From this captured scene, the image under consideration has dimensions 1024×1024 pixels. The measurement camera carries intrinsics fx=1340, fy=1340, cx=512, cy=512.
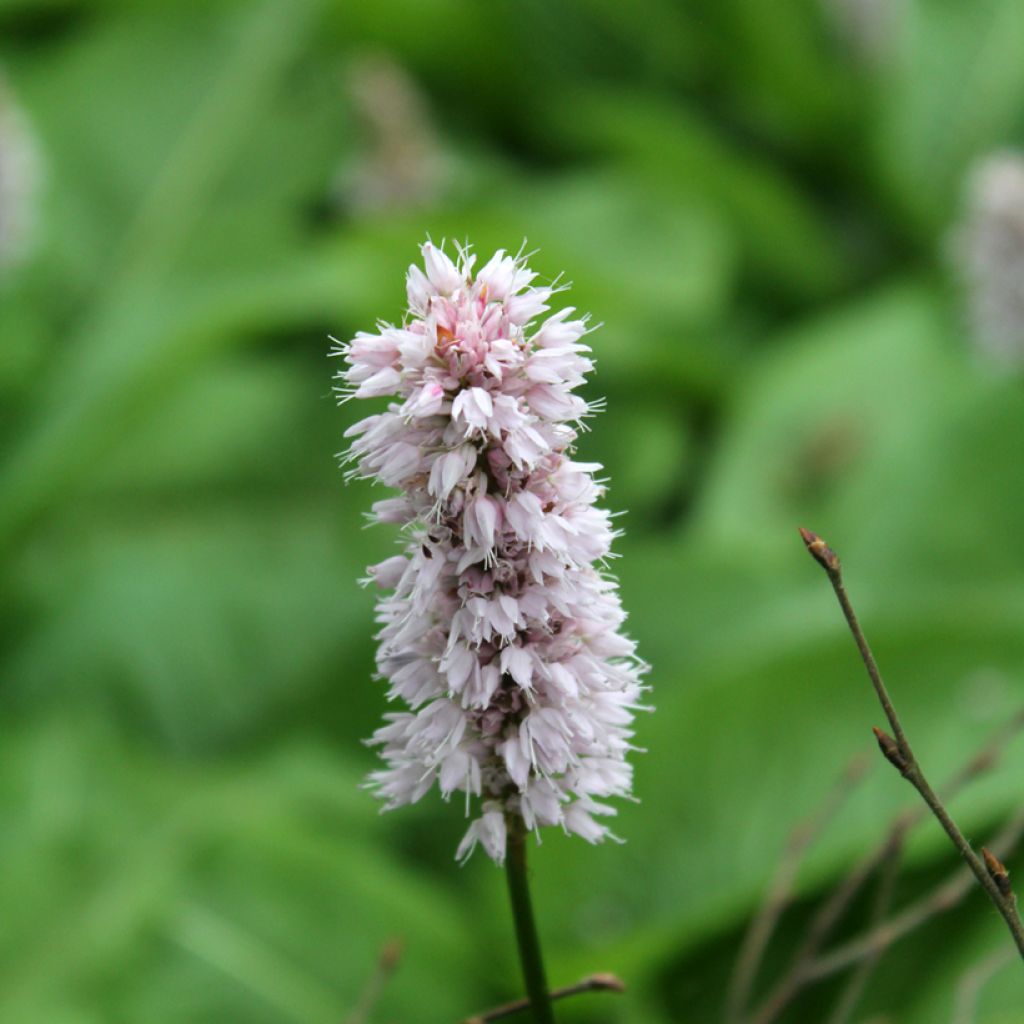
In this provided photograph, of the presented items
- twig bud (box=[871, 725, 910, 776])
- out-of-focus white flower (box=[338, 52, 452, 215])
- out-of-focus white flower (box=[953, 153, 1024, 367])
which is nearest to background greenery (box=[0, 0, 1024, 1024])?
out-of-focus white flower (box=[338, 52, 452, 215])

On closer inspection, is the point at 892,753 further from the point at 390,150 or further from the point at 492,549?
the point at 390,150

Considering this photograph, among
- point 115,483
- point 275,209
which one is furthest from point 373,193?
point 115,483

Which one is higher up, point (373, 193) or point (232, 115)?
point (232, 115)

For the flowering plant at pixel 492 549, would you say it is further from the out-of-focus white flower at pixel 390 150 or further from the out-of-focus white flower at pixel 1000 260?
the out-of-focus white flower at pixel 390 150

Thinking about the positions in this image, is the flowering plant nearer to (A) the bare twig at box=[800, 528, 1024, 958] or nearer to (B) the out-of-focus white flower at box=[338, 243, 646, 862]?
(B) the out-of-focus white flower at box=[338, 243, 646, 862]

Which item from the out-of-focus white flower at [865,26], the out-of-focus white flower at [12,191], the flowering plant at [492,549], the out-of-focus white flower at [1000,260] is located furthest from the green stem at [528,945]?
the out-of-focus white flower at [865,26]

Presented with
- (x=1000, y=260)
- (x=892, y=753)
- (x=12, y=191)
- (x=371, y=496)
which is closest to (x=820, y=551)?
(x=892, y=753)

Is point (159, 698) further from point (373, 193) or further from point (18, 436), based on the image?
point (373, 193)
